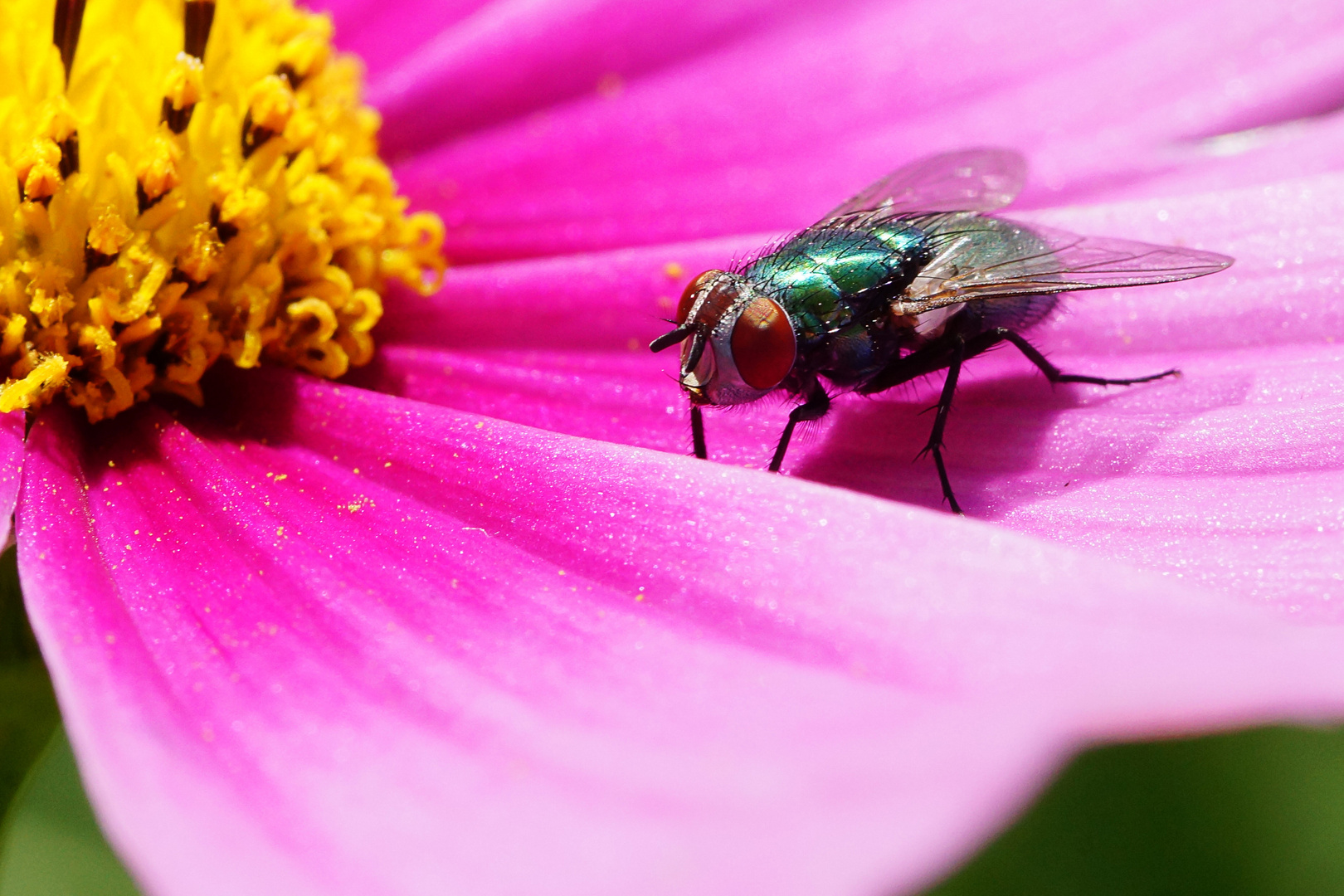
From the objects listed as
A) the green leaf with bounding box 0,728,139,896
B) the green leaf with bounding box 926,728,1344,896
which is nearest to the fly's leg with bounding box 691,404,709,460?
the green leaf with bounding box 926,728,1344,896

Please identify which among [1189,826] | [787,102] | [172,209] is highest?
[172,209]

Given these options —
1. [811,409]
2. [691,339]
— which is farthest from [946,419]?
[691,339]

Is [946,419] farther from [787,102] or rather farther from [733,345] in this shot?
[787,102]

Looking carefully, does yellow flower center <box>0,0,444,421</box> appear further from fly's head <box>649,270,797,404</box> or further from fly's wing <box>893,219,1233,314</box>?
fly's wing <box>893,219,1233,314</box>

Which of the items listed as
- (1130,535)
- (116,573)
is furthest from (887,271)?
(116,573)

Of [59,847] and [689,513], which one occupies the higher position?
[689,513]

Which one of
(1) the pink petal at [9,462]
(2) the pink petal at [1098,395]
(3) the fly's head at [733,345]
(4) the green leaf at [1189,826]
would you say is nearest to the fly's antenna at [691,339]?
(3) the fly's head at [733,345]

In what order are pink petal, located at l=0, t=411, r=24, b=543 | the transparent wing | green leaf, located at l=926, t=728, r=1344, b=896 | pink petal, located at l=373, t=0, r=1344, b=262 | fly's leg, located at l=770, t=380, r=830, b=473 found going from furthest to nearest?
green leaf, located at l=926, t=728, r=1344, b=896
pink petal, located at l=373, t=0, r=1344, b=262
the transparent wing
fly's leg, located at l=770, t=380, r=830, b=473
pink petal, located at l=0, t=411, r=24, b=543
